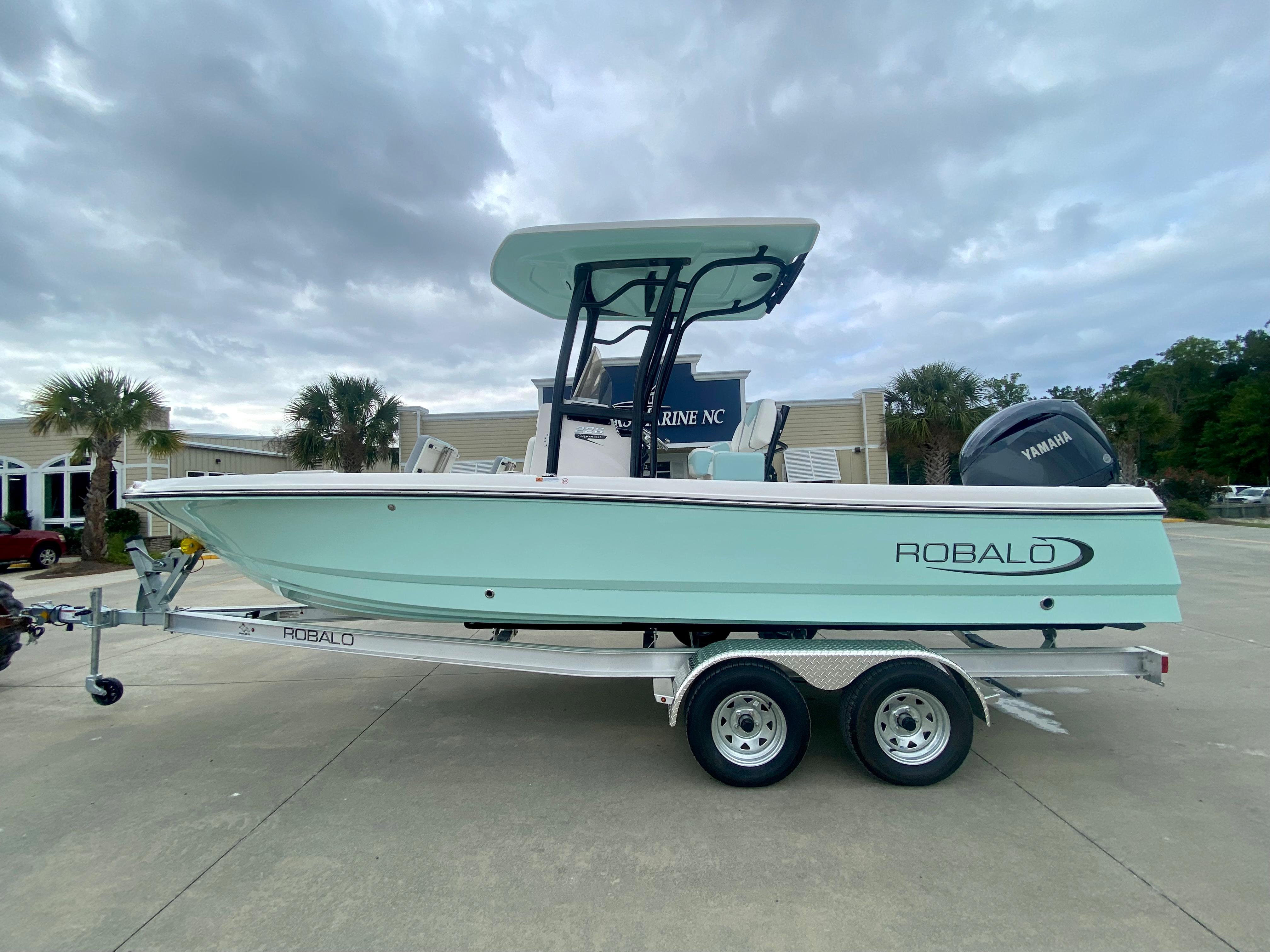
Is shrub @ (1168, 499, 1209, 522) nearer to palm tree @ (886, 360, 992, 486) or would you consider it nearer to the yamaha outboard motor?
palm tree @ (886, 360, 992, 486)

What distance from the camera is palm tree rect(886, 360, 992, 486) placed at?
1622cm

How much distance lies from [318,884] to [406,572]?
127cm

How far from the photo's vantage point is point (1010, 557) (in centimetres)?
296

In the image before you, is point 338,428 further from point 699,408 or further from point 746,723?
point 746,723

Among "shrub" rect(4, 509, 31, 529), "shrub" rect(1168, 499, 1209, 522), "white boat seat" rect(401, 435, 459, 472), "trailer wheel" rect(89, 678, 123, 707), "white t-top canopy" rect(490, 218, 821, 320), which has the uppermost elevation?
"white t-top canopy" rect(490, 218, 821, 320)

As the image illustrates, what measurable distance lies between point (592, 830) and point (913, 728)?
158 cm

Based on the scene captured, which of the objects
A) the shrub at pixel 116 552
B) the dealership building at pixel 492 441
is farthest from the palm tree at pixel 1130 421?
the shrub at pixel 116 552

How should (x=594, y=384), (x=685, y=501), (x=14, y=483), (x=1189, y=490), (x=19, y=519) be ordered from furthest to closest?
(x=1189, y=490)
(x=14, y=483)
(x=19, y=519)
(x=594, y=384)
(x=685, y=501)

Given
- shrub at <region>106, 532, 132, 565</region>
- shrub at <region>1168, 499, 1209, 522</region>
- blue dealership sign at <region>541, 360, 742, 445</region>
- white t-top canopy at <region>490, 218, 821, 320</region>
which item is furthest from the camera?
shrub at <region>1168, 499, 1209, 522</region>

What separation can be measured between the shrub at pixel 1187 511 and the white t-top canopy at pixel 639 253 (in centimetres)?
2409

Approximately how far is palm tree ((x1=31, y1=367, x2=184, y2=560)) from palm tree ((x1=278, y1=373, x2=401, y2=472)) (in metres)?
2.54

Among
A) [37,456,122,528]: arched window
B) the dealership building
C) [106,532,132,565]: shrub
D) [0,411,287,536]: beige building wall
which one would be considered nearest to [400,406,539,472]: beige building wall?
the dealership building

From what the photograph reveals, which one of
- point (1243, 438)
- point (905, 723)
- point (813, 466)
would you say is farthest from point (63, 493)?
point (1243, 438)

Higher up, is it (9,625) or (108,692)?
(9,625)
